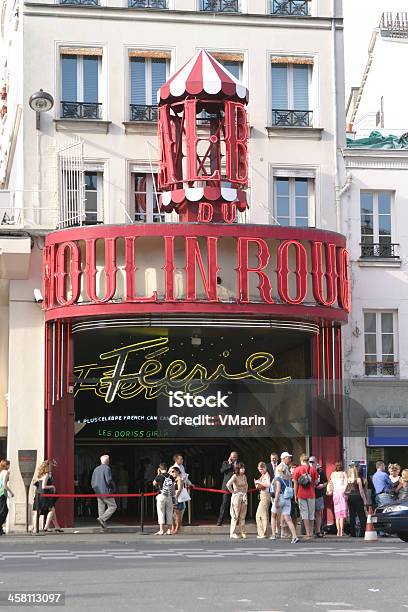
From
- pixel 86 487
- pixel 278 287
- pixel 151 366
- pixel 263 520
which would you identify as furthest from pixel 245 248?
pixel 86 487

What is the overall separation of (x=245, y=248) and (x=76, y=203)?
14.2ft

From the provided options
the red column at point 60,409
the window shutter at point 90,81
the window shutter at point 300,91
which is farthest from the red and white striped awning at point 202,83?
the red column at point 60,409

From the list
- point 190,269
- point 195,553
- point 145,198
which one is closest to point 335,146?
point 145,198

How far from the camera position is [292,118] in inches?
1227

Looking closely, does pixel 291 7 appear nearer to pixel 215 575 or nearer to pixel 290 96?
pixel 290 96

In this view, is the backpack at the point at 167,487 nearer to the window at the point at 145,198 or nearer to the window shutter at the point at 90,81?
the window at the point at 145,198

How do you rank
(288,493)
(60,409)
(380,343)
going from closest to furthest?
(288,493)
(60,409)
(380,343)

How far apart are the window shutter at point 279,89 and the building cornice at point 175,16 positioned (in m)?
1.11

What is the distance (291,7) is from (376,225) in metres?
5.60

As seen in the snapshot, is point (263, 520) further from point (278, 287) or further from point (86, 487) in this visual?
point (86, 487)

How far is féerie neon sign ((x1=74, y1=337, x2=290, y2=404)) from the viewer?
1161 inches

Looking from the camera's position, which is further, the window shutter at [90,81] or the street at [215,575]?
the window shutter at [90,81]

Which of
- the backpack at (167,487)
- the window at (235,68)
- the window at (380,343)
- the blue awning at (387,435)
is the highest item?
the window at (235,68)

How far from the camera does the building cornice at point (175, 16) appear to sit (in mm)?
30234
